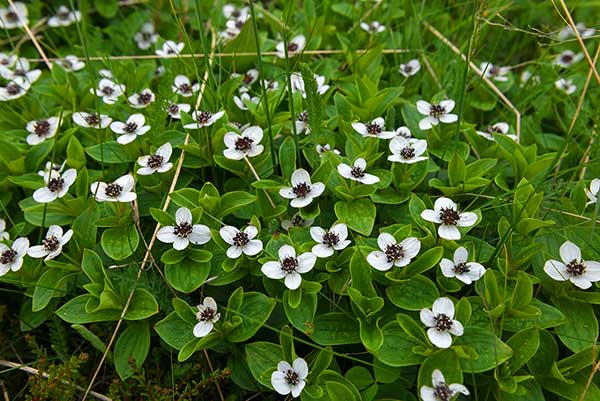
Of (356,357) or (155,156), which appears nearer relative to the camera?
(356,357)

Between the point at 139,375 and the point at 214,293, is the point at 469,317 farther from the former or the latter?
the point at 139,375

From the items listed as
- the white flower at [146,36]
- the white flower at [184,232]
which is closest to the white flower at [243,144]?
the white flower at [184,232]

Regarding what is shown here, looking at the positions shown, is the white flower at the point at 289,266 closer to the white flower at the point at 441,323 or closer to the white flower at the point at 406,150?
the white flower at the point at 441,323

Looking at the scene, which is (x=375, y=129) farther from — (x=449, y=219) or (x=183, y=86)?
(x=183, y=86)

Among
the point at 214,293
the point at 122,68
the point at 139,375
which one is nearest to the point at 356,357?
the point at 214,293

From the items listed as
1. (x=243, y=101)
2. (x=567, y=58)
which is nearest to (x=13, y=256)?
(x=243, y=101)

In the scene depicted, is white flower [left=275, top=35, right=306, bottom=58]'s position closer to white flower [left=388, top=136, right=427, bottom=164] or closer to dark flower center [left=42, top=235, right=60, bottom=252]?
white flower [left=388, top=136, right=427, bottom=164]

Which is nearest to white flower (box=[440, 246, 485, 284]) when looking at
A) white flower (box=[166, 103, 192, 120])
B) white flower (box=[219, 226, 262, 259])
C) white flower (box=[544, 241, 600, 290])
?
white flower (box=[544, 241, 600, 290])
